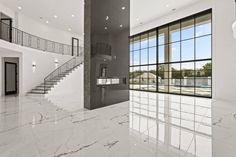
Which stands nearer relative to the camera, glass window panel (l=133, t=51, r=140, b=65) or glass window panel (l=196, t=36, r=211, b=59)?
glass window panel (l=196, t=36, r=211, b=59)

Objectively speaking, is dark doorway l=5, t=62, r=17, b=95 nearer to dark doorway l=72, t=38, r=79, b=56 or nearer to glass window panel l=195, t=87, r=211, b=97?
dark doorway l=72, t=38, r=79, b=56

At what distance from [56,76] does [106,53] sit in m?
8.37

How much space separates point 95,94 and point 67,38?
13.1 metres

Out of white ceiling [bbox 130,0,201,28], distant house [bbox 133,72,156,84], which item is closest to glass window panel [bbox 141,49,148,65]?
distant house [bbox 133,72,156,84]

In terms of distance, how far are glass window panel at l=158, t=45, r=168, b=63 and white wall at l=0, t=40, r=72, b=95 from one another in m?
9.72

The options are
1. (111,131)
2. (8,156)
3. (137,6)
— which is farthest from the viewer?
(137,6)

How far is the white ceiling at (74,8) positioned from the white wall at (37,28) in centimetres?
60

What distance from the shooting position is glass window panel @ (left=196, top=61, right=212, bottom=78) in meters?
9.80

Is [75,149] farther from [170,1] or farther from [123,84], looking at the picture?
[170,1]

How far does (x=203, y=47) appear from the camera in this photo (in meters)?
10.0

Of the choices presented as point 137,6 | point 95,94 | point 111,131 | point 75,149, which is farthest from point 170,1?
point 75,149

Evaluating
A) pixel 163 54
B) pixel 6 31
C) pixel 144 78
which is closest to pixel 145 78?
pixel 144 78

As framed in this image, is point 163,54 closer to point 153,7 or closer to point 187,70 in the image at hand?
point 187,70

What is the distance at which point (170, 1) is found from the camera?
31.1 ft
